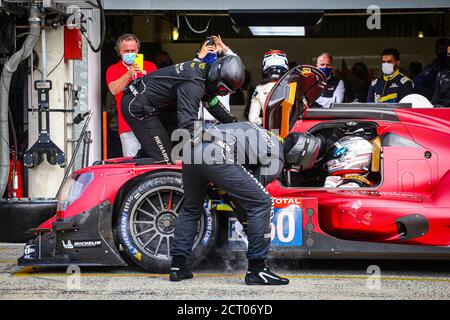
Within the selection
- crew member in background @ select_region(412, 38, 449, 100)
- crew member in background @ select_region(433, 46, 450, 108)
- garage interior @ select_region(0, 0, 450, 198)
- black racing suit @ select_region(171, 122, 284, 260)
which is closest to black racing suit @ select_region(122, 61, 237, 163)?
black racing suit @ select_region(171, 122, 284, 260)

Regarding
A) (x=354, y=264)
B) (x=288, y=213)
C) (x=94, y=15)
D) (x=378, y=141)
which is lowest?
(x=354, y=264)

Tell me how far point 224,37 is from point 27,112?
16.9ft

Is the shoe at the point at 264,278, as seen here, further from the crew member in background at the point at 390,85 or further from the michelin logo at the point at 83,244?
the crew member in background at the point at 390,85

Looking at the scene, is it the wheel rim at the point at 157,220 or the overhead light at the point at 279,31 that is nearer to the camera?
the wheel rim at the point at 157,220

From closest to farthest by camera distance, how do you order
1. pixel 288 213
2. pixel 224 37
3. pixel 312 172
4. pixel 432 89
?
pixel 288 213 < pixel 312 172 < pixel 432 89 < pixel 224 37

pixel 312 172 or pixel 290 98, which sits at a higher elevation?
pixel 290 98

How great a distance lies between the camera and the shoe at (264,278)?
7086 mm

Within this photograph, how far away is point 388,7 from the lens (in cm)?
1212

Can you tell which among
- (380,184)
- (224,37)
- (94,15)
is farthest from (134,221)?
(224,37)

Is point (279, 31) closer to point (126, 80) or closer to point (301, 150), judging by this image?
point (126, 80)

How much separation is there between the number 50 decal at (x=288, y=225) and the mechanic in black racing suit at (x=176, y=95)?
974 mm

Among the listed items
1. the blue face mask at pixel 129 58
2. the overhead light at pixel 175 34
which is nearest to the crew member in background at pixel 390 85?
the blue face mask at pixel 129 58

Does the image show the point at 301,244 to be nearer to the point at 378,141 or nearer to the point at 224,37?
the point at 378,141

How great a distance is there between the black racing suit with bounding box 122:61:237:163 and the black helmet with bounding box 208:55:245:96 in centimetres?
9
